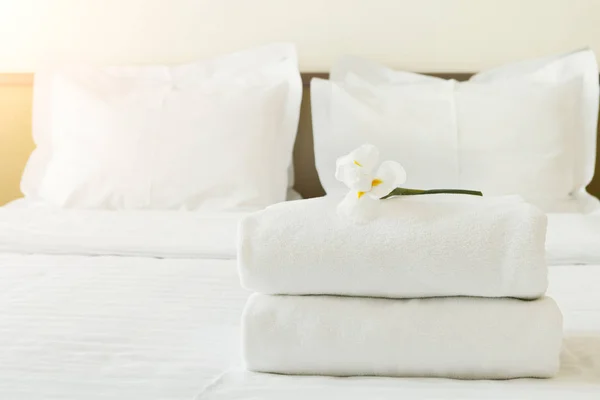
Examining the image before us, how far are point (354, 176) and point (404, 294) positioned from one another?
0.49 ft

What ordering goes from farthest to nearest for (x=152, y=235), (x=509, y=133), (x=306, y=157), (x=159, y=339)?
(x=306, y=157) → (x=509, y=133) → (x=152, y=235) → (x=159, y=339)

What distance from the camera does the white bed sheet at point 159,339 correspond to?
2.70 ft

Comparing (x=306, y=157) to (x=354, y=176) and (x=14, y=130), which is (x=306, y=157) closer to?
(x=14, y=130)

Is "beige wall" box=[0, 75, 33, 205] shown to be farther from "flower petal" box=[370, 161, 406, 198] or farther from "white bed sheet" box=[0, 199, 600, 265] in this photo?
"flower petal" box=[370, 161, 406, 198]

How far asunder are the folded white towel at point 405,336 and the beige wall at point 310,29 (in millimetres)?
1651

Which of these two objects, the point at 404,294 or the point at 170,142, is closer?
the point at 404,294

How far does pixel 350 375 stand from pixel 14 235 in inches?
42.0

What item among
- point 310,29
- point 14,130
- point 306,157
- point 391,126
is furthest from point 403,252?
point 14,130

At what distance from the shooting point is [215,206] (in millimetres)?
2014

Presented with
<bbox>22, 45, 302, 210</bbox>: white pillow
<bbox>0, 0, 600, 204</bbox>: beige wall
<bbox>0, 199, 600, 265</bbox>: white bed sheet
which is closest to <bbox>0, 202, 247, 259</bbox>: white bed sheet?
<bbox>0, 199, 600, 265</bbox>: white bed sheet

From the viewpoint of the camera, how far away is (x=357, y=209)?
0.86 metres

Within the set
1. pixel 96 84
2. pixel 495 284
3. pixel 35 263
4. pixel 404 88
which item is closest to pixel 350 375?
pixel 495 284

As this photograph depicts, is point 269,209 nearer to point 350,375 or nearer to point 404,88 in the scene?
point 350,375

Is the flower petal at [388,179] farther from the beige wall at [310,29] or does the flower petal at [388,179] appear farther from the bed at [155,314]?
the beige wall at [310,29]
